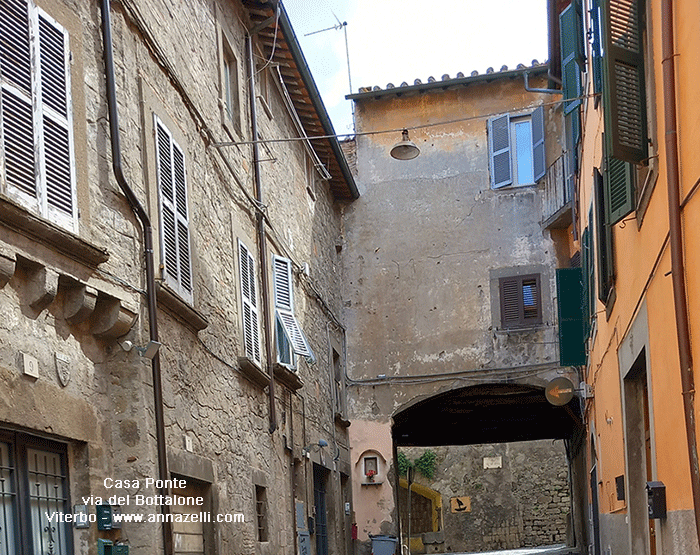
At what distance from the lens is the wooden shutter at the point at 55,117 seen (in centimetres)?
608

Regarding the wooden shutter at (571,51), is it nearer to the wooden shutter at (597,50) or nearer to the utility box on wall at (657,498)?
the wooden shutter at (597,50)

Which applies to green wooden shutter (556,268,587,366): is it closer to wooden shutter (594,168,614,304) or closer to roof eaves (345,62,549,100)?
wooden shutter (594,168,614,304)

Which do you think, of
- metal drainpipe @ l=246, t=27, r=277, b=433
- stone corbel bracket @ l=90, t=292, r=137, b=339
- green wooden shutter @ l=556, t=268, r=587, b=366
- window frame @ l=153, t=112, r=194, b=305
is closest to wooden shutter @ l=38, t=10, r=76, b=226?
stone corbel bracket @ l=90, t=292, r=137, b=339

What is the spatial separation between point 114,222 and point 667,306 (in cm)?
388

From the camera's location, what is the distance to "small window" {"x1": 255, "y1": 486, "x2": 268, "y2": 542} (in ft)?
35.3

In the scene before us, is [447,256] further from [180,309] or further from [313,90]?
[180,309]

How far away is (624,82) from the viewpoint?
5660 mm

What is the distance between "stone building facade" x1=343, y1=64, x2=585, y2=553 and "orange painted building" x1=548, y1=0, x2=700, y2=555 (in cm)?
793

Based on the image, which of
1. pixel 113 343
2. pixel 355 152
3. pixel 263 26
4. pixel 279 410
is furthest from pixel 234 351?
pixel 355 152

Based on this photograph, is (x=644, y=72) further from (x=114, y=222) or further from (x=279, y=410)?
(x=279, y=410)

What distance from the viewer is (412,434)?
79.5 ft

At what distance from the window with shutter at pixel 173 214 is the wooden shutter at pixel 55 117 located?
161cm

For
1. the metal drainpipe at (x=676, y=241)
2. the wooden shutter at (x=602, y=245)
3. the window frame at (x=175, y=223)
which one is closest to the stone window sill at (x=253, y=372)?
the window frame at (x=175, y=223)

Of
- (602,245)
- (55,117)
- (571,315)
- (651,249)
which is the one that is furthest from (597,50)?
(571,315)
